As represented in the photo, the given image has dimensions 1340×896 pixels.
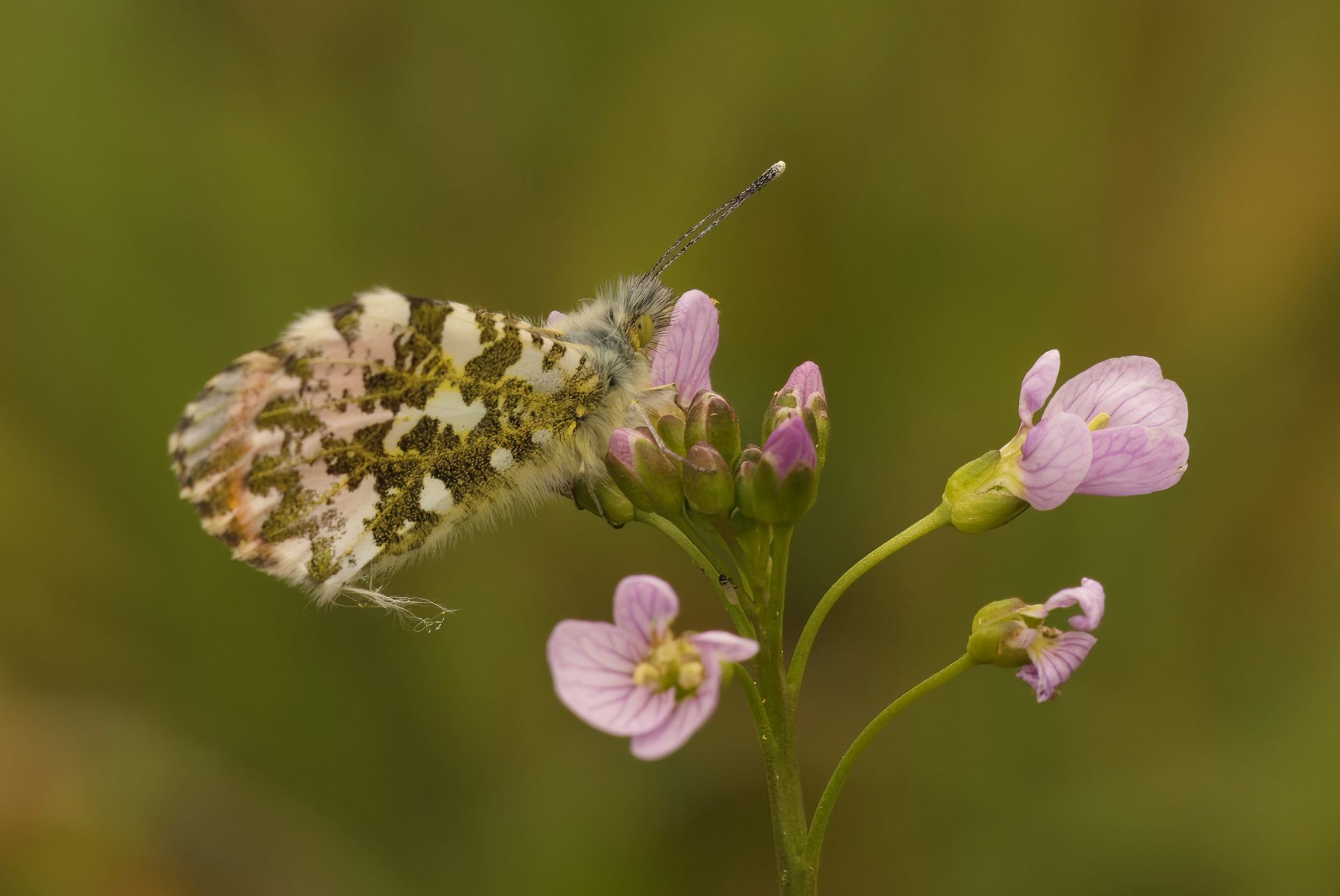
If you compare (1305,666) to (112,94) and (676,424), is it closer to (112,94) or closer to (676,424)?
(676,424)

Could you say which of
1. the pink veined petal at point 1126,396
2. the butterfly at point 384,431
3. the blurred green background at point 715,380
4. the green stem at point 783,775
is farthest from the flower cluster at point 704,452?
the blurred green background at point 715,380

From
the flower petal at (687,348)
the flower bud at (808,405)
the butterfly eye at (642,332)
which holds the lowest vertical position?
the flower bud at (808,405)

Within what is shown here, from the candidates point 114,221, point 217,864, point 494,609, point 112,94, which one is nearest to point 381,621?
point 494,609

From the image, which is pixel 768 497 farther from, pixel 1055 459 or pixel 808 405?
pixel 1055 459

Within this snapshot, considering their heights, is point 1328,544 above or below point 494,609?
below

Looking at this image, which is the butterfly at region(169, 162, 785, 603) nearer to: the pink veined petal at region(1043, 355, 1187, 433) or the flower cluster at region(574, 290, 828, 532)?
the flower cluster at region(574, 290, 828, 532)

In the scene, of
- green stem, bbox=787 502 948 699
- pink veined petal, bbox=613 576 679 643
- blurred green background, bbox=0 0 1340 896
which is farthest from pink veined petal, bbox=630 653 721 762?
blurred green background, bbox=0 0 1340 896

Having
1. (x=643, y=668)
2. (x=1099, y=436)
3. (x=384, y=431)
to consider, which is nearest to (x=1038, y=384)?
(x=1099, y=436)

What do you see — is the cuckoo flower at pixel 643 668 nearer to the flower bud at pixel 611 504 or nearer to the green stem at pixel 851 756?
the green stem at pixel 851 756
